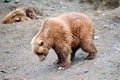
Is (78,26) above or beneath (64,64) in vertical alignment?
above

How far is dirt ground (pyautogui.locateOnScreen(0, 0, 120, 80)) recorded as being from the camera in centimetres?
855

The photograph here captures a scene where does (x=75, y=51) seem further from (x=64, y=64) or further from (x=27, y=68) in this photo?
(x=27, y=68)

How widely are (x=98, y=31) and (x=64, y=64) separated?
3.26 m

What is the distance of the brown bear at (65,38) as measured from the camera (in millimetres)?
8727

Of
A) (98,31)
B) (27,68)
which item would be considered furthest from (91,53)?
(98,31)

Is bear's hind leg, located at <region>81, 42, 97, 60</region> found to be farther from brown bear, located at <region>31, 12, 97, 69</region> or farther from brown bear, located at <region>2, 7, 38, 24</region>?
brown bear, located at <region>2, 7, 38, 24</region>

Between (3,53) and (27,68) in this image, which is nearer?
(27,68)

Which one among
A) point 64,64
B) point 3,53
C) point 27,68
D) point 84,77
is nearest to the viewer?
point 84,77

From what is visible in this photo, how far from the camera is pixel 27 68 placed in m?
9.79

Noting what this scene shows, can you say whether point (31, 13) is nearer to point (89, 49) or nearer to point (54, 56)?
point (54, 56)

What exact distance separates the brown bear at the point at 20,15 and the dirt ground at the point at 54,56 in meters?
0.43

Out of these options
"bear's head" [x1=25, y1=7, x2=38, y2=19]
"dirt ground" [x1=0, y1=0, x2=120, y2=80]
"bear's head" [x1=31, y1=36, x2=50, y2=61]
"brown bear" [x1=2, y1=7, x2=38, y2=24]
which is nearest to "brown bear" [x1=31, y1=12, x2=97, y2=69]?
"bear's head" [x1=31, y1=36, x2=50, y2=61]

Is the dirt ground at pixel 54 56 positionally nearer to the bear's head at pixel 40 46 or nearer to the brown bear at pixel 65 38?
the brown bear at pixel 65 38

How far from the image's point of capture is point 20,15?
1488 cm
